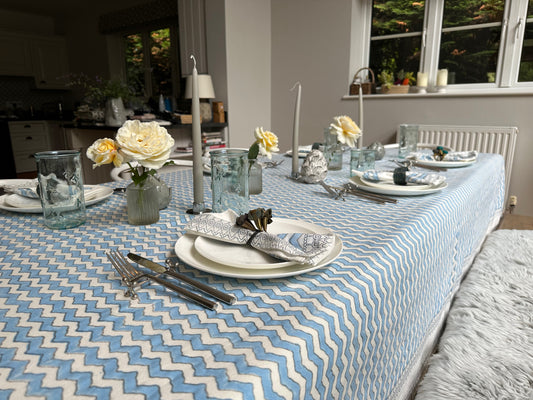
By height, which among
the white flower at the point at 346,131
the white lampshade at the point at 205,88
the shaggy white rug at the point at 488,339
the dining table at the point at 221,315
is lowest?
the shaggy white rug at the point at 488,339

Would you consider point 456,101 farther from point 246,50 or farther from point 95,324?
point 95,324

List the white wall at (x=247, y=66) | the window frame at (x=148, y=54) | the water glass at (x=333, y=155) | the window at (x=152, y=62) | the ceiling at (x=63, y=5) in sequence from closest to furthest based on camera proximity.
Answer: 1. the water glass at (x=333, y=155)
2. the white wall at (x=247, y=66)
3. the window frame at (x=148, y=54)
4. the window at (x=152, y=62)
5. the ceiling at (x=63, y=5)

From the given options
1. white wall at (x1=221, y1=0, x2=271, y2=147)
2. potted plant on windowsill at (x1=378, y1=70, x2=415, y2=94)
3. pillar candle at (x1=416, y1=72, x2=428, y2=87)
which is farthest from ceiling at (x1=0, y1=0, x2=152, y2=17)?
pillar candle at (x1=416, y1=72, x2=428, y2=87)

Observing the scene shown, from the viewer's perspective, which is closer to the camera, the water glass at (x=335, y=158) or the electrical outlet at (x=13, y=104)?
the water glass at (x=335, y=158)

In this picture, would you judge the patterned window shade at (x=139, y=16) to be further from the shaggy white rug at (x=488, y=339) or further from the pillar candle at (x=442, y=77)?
the shaggy white rug at (x=488, y=339)

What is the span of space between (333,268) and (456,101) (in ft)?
10.1

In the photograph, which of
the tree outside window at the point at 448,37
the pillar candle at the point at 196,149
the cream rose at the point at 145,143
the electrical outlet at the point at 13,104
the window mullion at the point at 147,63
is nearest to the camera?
the cream rose at the point at 145,143

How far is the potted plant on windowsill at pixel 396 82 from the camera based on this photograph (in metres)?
3.32

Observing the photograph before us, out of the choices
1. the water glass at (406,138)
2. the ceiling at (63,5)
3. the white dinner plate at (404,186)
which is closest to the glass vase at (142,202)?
the white dinner plate at (404,186)

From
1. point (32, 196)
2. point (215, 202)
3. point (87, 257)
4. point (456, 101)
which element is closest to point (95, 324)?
point (87, 257)

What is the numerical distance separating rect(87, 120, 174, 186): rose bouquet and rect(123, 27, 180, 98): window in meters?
4.55

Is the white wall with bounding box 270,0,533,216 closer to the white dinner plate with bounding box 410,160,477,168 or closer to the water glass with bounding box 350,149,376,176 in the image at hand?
the white dinner plate with bounding box 410,160,477,168

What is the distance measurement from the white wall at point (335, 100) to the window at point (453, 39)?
23 centimetres

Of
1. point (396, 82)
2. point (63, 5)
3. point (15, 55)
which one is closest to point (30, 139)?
point (15, 55)
